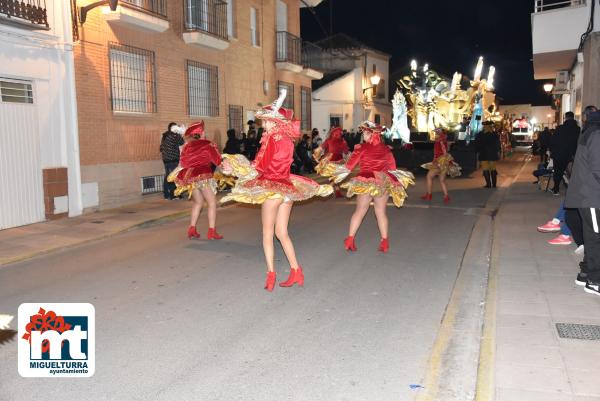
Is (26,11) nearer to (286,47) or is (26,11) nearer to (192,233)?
(192,233)

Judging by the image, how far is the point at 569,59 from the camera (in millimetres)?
17812

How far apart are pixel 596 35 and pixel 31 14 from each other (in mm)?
12567

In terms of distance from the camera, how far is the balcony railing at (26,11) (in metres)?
10.1

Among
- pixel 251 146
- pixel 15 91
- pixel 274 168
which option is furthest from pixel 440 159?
pixel 15 91

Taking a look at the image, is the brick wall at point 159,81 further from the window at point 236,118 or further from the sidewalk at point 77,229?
the sidewalk at point 77,229

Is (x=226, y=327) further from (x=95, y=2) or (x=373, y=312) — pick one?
(x=95, y=2)

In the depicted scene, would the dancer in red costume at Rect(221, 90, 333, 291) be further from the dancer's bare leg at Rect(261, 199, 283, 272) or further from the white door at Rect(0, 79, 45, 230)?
the white door at Rect(0, 79, 45, 230)

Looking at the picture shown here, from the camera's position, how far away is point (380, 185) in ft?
25.5

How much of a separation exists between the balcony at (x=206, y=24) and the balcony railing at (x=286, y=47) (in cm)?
428

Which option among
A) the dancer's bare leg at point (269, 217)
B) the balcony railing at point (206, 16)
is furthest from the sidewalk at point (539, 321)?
the balcony railing at point (206, 16)

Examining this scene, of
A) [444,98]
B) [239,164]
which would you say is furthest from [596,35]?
[444,98]

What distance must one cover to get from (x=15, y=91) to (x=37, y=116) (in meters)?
0.65

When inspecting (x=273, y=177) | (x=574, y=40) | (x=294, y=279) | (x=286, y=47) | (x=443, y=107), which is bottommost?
(x=294, y=279)

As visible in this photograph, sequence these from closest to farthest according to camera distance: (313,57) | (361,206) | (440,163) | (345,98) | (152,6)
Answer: (361,206), (440,163), (152,6), (345,98), (313,57)
